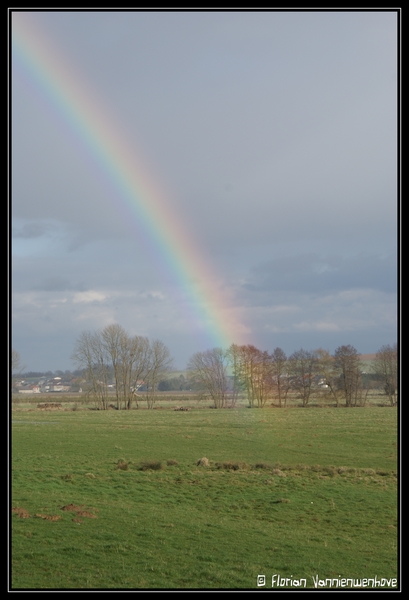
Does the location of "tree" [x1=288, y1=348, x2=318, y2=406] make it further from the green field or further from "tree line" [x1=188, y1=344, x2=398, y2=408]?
the green field

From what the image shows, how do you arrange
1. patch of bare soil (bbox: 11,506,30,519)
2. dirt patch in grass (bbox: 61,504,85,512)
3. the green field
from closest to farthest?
the green field
patch of bare soil (bbox: 11,506,30,519)
dirt patch in grass (bbox: 61,504,85,512)

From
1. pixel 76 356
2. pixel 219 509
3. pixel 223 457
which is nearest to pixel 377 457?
pixel 223 457

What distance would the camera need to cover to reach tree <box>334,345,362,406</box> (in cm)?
8756

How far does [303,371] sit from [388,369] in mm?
15702

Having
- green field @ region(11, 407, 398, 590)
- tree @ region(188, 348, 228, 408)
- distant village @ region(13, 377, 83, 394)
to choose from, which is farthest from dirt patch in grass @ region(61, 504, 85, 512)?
distant village @ region(13, 377, 83, 394)

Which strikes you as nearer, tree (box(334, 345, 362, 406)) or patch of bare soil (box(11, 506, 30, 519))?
patch of bare soil (box(11, 506, 30, 519))

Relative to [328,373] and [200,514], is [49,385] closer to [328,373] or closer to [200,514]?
[328,373]

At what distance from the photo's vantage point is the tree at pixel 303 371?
9381 cm

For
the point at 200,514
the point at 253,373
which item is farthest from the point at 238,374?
the point at 200,514

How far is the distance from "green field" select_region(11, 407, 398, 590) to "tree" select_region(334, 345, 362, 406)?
4998cm

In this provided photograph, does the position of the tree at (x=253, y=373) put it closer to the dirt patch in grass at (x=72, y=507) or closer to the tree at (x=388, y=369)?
the tree at (x=388, y=369)

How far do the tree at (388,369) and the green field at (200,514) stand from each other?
49.8 m

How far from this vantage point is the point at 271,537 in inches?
674

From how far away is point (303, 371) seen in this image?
9775 cm
